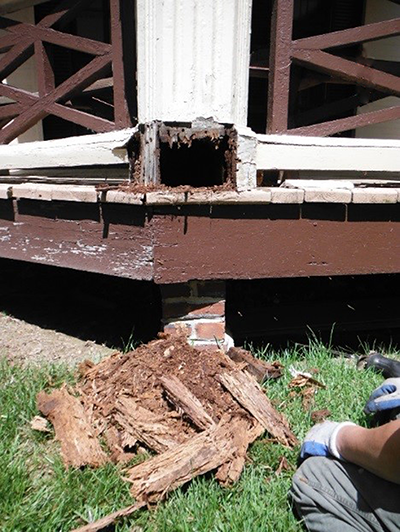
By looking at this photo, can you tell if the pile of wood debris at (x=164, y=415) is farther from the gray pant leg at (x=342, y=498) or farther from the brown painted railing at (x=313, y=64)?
the brown painted railing at (x=313, y=64)

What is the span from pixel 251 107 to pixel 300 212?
3644mm

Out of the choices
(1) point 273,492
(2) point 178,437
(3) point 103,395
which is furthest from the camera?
(3) point 103,395

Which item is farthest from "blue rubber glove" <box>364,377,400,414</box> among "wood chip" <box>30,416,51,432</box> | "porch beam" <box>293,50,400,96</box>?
"porch beam" <box>293,50,400,96</box>

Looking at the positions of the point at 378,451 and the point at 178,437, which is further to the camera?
the point at 178,437

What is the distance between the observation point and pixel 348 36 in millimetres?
2803

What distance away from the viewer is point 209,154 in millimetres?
2812

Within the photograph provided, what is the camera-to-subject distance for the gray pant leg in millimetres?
1548

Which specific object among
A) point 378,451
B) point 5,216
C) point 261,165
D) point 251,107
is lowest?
point 378,451

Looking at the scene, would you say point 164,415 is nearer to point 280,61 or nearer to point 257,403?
point 257,403

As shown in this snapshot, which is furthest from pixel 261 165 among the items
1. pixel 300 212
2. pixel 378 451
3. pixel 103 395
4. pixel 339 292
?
pixel 339 292

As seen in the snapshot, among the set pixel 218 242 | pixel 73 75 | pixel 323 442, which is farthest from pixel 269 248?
pixel 73 75

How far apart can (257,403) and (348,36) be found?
209 cm

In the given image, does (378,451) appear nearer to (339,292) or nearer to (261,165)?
(261,165)

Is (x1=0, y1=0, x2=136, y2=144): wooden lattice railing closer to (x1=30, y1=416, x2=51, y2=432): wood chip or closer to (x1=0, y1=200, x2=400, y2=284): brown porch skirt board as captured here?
(x1=0, y1=200, x2=400, y2=284): brown porch skirt board
